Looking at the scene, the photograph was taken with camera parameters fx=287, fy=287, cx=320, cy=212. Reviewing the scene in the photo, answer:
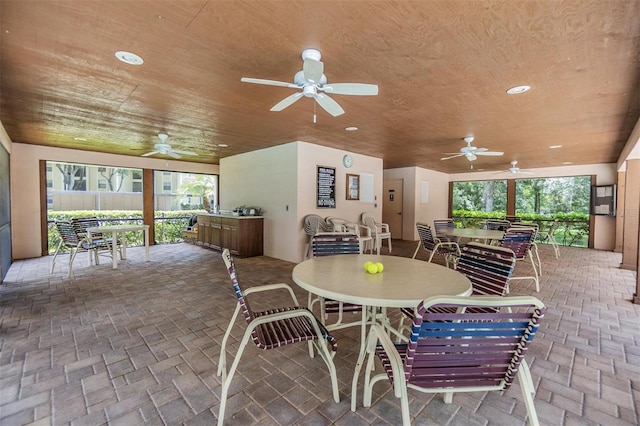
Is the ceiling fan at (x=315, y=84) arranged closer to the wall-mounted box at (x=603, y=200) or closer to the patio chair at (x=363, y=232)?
the patio chair at (x=363, y=232)

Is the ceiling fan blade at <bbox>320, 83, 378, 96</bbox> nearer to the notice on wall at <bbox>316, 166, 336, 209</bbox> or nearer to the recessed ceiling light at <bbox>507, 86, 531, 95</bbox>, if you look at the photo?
the recessed ceiling light at <bbox>507, 86, 531, 95</bbox>

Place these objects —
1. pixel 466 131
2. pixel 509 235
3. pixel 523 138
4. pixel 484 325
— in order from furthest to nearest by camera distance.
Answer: pixel 523 138 < pixel 466 131 < pixel 509 235 < pixel 484 325

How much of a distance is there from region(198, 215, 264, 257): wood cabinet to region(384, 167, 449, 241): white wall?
194 inches

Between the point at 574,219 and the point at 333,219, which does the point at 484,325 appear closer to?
the point at 333,219

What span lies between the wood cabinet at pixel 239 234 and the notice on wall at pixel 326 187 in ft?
4.78

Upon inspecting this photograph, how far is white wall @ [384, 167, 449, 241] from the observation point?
8.94 meters

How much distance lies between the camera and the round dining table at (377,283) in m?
1.47

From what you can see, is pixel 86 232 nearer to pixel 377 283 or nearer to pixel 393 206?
pixel 377 283

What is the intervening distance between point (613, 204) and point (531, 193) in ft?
6.51

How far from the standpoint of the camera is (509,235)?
396cm

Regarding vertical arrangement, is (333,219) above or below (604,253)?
above

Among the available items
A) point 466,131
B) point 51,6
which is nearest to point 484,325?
point 51,6

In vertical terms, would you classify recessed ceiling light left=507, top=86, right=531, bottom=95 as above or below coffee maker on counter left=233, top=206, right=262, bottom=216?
above

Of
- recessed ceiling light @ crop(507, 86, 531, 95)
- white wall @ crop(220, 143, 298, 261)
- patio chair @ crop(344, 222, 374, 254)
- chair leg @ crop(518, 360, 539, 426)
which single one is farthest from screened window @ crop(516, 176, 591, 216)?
chair leg @ crop(518, 360, 539, 426)
